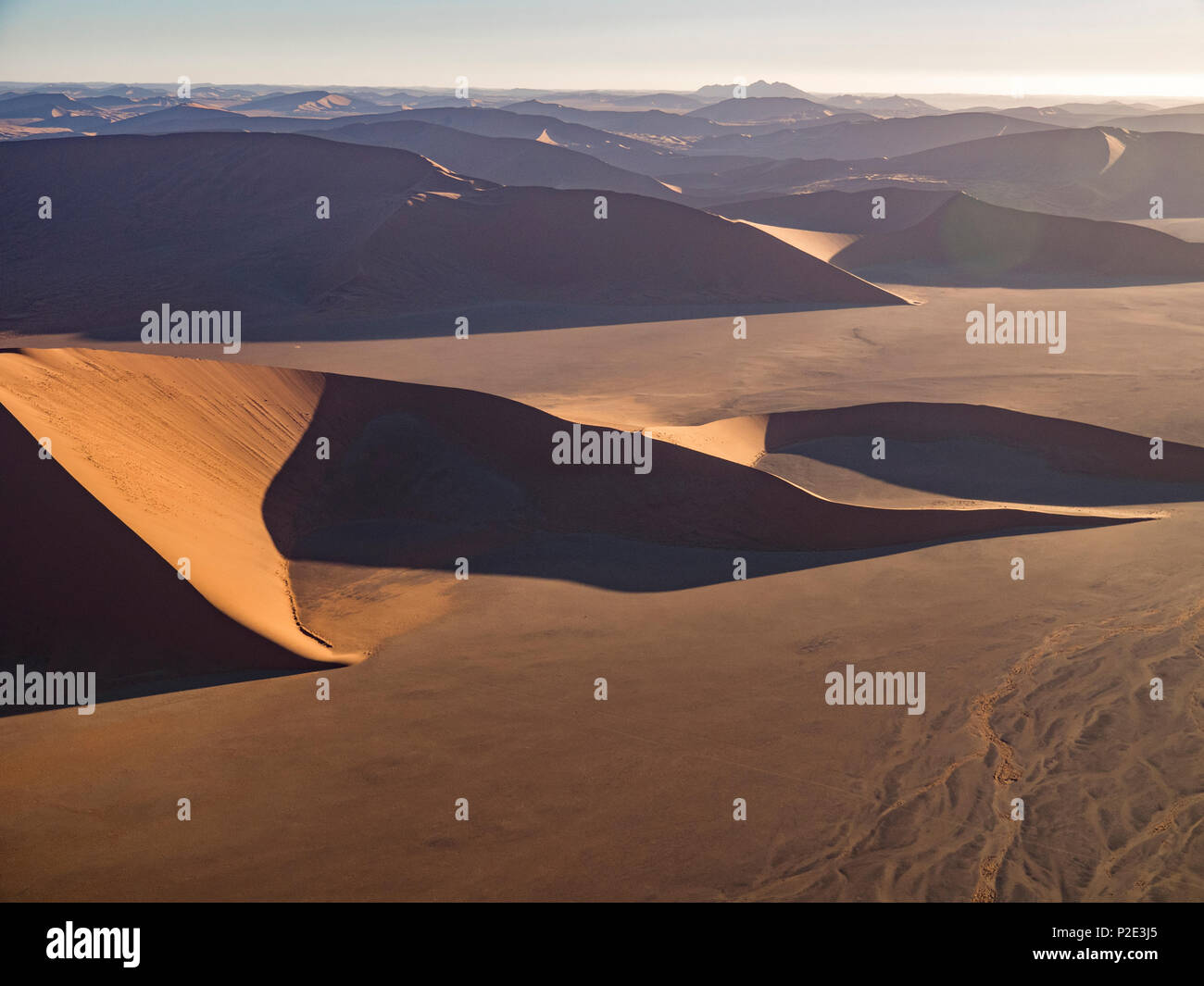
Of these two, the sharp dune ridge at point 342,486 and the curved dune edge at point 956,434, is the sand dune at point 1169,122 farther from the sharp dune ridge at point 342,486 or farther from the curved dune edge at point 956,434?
the sharp dune ridge at point 342,486

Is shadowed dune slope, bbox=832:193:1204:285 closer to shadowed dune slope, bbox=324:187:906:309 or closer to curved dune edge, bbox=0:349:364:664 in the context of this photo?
shadowed dune slope, bbox=324:187:906:309

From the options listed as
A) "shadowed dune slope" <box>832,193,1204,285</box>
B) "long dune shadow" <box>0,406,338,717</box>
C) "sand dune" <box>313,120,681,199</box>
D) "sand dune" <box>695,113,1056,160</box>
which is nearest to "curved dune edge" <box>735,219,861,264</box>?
"shadowed dune slope" <box>832,193,1204,285</box>

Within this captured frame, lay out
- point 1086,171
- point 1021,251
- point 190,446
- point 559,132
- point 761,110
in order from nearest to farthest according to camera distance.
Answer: point 190,446, point 1021,251, point 1086,171, point 559,132, point 761,110

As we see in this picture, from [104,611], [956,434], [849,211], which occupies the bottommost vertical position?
[104,611]

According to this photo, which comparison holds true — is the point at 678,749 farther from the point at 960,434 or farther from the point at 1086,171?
the point at 1086,171

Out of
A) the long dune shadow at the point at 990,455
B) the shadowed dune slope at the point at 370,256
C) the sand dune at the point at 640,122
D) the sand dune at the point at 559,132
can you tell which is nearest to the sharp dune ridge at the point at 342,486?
the long dune shadow at the point at 990,455

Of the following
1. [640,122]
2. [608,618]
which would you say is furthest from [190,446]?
[640,122]
